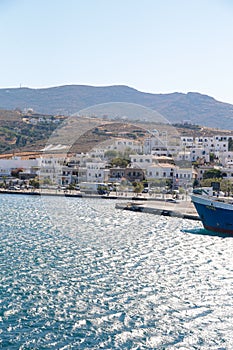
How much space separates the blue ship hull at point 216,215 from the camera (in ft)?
44.2

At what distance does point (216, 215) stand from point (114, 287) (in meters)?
6.39

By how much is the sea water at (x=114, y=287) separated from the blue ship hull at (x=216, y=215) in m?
0.41

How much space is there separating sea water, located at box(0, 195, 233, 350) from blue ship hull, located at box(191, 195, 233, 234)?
1.35 ft

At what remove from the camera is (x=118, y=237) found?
1212 cm

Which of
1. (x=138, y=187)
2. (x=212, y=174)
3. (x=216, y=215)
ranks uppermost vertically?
(x=212, y=174)

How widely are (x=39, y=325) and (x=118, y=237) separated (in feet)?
19.4

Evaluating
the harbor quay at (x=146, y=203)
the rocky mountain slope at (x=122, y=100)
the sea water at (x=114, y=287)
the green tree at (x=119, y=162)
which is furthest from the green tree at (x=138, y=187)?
the rocky mountain slope at (x=122, y=100)

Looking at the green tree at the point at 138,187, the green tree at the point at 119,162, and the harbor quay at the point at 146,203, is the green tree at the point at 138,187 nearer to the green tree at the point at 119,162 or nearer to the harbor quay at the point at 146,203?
the harbor quay at the point at 146,203

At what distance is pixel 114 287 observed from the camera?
7859 millimetres

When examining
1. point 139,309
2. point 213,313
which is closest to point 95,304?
point 139,309

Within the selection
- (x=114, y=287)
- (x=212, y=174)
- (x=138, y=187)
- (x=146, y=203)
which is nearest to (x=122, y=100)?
(x=212, y=174)

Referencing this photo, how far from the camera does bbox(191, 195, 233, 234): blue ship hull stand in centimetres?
1348

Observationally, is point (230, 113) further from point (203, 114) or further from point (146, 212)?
point (146, 212)

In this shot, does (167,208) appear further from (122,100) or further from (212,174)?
(122,100)
